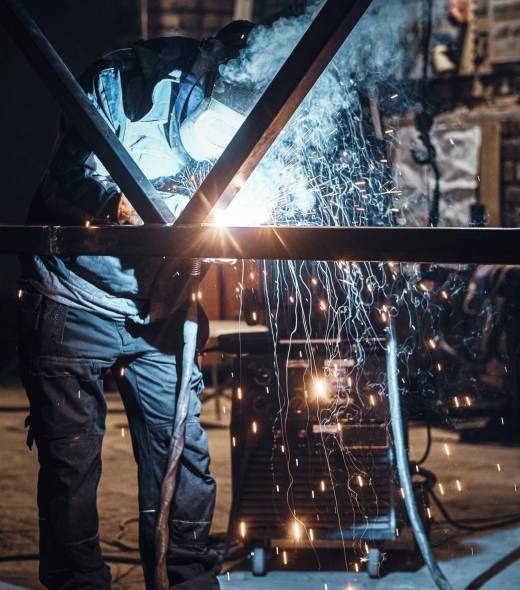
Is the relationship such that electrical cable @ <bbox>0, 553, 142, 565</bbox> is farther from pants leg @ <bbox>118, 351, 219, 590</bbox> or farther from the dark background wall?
the dark background wall

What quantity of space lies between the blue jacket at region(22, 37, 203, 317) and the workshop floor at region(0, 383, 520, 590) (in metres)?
1.40

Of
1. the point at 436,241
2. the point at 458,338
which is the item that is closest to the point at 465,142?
the point at 458,338

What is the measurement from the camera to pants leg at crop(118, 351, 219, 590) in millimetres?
2936

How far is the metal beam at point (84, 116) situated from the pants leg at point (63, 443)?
79 centimetres

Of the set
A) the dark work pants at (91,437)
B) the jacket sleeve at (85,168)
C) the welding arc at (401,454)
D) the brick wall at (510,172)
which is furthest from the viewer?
the brick wall at (510,172)

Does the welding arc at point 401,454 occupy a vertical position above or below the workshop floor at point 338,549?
above

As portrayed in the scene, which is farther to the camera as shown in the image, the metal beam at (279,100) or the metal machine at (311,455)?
the metal machine at (311,455)

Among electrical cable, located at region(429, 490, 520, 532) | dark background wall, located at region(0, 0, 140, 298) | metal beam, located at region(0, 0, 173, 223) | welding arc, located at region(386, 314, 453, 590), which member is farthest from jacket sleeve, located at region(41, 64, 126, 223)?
dark background wall, located at region(0, 0, 140, 298)

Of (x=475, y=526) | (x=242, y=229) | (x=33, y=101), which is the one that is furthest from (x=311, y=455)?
(x=33, y=101)

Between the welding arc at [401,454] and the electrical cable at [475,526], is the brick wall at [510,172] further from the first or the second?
the welding arc at [401,454]

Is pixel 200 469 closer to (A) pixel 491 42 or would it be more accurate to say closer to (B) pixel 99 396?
(B) pixel 99 396

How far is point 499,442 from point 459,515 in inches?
65.5

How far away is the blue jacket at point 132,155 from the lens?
2764 mm

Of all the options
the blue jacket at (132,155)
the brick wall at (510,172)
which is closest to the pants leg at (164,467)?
the blue jacket at (132,155)
